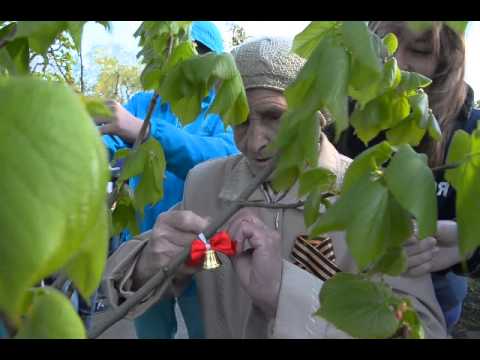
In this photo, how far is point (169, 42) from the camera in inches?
27.9

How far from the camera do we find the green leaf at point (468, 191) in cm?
46

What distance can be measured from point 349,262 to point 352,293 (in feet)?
1.35

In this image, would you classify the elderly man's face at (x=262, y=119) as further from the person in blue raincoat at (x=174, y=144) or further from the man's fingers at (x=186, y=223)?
the man's fingers at (x=186, y=223)

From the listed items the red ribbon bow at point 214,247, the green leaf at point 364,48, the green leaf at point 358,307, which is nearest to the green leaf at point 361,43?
the green leaf at point 364,48

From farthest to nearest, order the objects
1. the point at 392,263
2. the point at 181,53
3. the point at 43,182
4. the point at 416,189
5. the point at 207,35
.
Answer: the point at 207,35 < the point at 181,53 < the point at 392,263 < the point at 416,189 < the point at 43,182

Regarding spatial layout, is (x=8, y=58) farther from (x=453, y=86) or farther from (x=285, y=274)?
(x=453, y=86)

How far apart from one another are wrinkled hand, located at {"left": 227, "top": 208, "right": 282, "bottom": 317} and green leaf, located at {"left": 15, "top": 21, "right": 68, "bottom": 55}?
393mm

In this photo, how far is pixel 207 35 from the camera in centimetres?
137

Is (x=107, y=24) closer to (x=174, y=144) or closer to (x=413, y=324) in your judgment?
(x=413, y=324)

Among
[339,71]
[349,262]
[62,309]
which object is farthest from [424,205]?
[349,262]

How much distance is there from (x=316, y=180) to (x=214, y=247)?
170 millimetres

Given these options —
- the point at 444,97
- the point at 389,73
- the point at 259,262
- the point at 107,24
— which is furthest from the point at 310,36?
the point at 444,97

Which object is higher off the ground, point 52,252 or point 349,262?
point 52,252

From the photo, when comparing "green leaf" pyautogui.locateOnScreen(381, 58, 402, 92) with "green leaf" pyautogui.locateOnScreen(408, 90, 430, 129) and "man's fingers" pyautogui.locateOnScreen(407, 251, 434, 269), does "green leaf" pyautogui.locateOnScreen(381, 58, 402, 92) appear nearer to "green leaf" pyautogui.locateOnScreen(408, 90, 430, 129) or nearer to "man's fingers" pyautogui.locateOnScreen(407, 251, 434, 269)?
"green leaf" pyautogui.locateOnScreen(408, 90, 430, 129)
